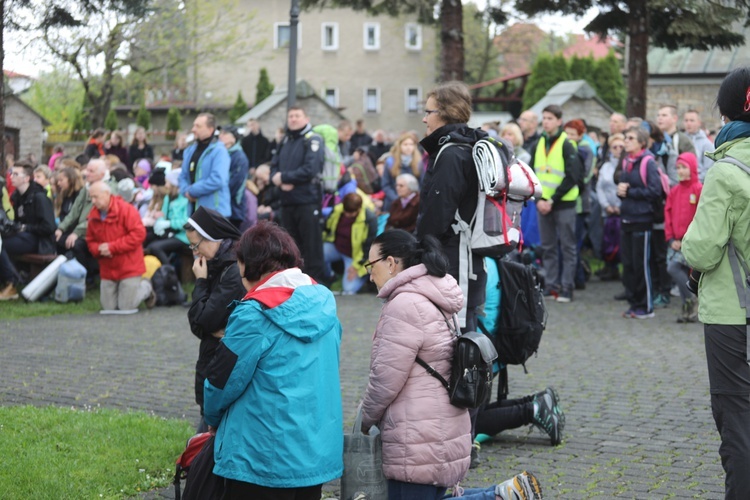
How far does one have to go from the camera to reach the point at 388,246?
566 cm

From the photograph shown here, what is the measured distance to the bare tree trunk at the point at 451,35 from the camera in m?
19.6

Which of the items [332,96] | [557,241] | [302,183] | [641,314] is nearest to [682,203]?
[641,314]

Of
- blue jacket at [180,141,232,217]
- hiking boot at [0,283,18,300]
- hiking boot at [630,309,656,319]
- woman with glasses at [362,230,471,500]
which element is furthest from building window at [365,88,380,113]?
woman with glasses at [362,230,471,500]

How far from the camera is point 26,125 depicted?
3375 centimetres

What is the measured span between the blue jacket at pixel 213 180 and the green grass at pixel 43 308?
1598 mm

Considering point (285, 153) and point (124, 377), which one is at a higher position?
point (285, 153)

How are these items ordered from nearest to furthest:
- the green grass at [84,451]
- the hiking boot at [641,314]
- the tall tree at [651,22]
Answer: the green grass at [84,451], the hiking boot at [641,314], the tall tree at [651,22]

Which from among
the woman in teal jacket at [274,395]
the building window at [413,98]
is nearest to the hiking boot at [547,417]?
the woman in teal jacket at [274,395]

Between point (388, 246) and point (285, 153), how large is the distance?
27.9 ft

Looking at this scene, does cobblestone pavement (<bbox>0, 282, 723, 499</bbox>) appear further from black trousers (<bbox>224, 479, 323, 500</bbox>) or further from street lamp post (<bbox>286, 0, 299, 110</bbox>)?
street lamp post (<bbox>286, 0, 299, 110</bbox>)

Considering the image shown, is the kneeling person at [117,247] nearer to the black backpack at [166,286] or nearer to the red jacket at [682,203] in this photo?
the black backpack at [166,286]

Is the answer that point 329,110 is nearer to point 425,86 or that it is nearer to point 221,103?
point 221,103

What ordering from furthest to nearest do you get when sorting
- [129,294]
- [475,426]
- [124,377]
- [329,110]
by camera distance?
1. [329,110]
2. [129,294]
3. [124,377]
4. [475,426]

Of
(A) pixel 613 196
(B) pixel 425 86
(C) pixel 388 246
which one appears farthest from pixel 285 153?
(B) pixel 425 86
